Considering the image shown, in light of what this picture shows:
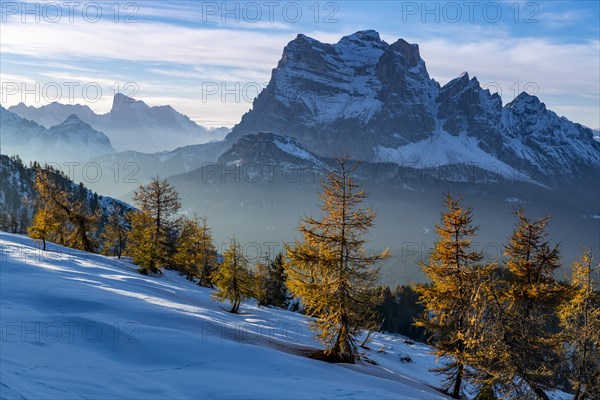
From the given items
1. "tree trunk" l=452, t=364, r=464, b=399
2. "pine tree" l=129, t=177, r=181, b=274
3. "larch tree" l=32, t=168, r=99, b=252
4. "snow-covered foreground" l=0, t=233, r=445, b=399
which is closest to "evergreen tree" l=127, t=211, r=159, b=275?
"pine tree" l=129, t=177, r=181, b=274

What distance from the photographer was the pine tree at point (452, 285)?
21641 millimetres

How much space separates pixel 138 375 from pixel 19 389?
14.4ft

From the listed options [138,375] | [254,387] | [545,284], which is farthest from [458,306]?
[138,375]

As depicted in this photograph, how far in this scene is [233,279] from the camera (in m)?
34.8

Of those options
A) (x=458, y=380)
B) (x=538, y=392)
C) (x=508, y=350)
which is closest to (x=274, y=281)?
(x=458, y=380)

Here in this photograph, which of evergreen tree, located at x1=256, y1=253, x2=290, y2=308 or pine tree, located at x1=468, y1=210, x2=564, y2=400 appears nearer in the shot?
pine tree, located at x1=468, y1=210, x2=564, y2=400

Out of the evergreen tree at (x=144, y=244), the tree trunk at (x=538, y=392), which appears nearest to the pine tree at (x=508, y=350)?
the tree trunk at (x=538, y=392)

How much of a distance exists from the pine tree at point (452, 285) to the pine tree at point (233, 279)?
53.6 ft

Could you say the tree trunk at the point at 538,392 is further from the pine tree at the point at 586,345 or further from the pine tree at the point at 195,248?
the pine tree at the point at 195,248

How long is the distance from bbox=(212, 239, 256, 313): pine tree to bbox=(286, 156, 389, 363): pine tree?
13.7m

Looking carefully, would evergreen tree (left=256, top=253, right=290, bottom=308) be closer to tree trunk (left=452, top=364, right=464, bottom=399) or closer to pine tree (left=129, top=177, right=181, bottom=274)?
pine tree (left=129, top=177, right=181, bottom=274)

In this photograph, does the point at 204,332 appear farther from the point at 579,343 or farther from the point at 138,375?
the point at 579,343

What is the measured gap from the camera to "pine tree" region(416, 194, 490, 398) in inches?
852

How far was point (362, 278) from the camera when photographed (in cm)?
2138
